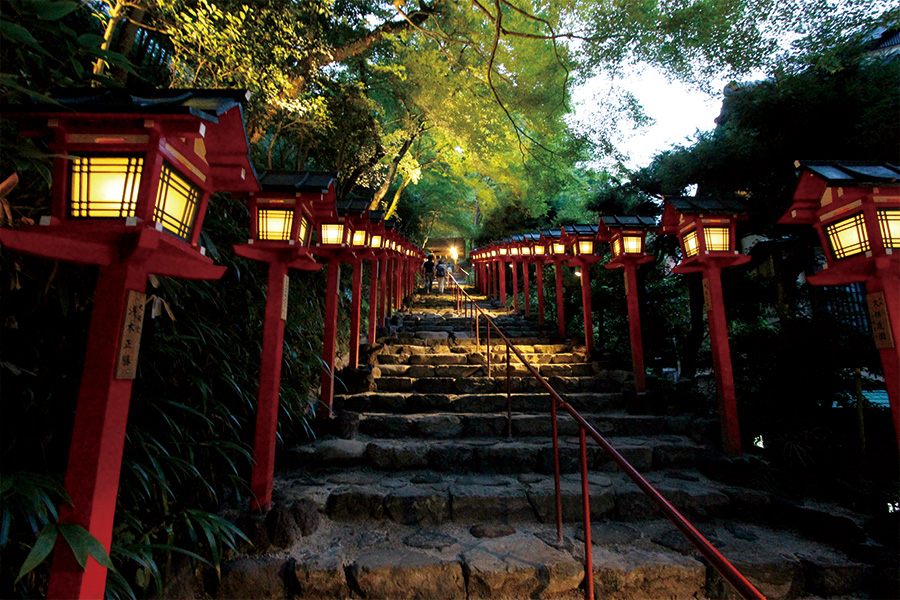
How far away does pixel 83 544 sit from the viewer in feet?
6.04

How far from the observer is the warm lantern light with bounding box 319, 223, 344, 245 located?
553 centimetres

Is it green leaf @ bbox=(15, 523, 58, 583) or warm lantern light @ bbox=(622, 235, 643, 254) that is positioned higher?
warm lantern light @ bbox=(622, 235, 643, 254)

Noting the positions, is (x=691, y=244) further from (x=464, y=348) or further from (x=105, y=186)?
(x=105, y=186)

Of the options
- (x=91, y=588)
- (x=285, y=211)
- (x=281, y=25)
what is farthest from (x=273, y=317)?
(x=281, y=25)

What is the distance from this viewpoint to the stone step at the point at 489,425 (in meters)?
5.71

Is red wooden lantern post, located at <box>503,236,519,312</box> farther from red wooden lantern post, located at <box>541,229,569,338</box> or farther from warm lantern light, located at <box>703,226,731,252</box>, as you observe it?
warm lantern light, located at <box>703,226,731,252</box>

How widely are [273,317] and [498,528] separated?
312 cm

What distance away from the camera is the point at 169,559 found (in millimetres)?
3002

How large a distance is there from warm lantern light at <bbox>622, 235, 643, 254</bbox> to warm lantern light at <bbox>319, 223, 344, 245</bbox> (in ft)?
15.6

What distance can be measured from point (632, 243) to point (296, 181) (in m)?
5.60

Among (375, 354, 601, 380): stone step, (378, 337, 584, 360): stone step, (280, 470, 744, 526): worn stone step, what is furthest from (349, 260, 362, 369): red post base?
(280, 470, 744, 526): worn stone step

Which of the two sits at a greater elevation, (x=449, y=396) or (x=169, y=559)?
(x=449, y=396)

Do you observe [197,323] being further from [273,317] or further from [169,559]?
[169,559]

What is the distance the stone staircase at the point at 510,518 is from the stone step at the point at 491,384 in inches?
13.5
